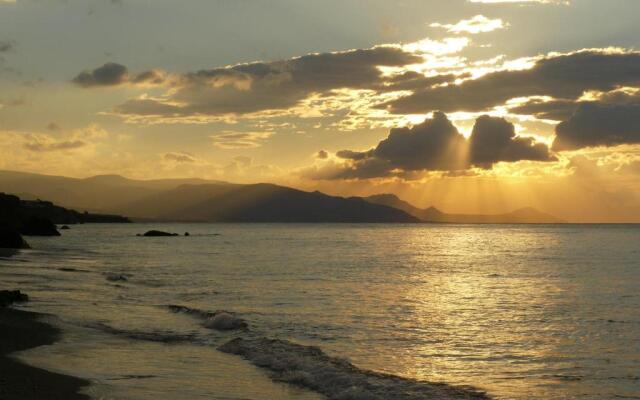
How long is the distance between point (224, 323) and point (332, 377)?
35.2 feet

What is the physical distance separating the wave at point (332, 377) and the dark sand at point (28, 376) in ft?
20.1

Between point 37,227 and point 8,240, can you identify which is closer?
point 8,240

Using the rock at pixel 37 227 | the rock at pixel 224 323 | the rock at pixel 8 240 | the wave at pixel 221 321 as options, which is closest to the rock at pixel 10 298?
the wave at pixel 221 321

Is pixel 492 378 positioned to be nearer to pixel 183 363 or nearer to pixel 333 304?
pixel 183 363

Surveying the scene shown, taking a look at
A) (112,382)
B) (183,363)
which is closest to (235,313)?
(183,363)

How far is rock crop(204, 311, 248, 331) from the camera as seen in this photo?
1110 inches

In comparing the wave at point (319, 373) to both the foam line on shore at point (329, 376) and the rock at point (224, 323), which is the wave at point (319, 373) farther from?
the rock at point (224, 323)

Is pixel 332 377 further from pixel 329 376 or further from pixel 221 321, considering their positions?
pixel 221 321

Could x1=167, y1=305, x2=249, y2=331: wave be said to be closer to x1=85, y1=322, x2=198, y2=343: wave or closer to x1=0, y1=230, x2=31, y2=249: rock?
x1=85, y1=322, x2=198, y2=343: wave

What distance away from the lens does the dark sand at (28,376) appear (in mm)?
15242

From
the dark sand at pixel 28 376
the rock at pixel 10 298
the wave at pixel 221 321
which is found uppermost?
the rock at pixel 10 298

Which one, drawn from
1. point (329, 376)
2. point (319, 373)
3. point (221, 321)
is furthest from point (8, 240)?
point (329, 376)

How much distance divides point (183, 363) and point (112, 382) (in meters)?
3.32

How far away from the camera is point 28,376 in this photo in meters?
16.8
